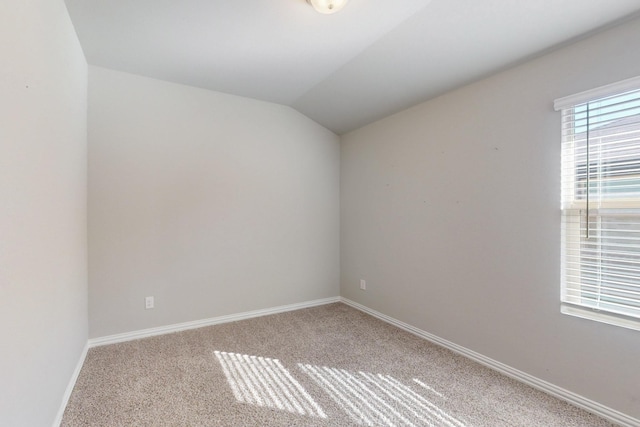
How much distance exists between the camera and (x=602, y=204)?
1.72 m

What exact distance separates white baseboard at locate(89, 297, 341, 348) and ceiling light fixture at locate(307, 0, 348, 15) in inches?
113

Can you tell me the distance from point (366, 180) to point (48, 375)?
300 cm

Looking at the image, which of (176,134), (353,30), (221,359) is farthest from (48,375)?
(353,30)

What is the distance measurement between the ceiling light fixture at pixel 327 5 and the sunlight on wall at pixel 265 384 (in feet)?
7.81

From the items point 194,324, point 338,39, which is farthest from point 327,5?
point 194,324

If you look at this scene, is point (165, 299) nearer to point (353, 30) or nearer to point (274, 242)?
point (274, 242)

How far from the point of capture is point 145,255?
272 cm

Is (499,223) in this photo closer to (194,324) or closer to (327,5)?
(327,5)

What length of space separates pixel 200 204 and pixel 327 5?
2110 millimetres

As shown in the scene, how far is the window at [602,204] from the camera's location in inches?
63.5

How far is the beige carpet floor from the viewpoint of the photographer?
5.45ft

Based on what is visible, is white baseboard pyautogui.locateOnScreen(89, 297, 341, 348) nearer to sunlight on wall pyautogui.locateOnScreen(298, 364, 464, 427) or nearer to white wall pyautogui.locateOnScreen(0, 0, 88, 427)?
white wall pyautogui.locateOnScreen(0, 0, 88, 427)

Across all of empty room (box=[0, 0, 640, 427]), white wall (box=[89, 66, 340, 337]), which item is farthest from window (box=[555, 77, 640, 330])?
white wall (box=[89, 66, 340, 337])

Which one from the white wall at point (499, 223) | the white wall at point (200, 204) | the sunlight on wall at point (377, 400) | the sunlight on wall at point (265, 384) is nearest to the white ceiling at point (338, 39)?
the white wall at point (499, 223)
